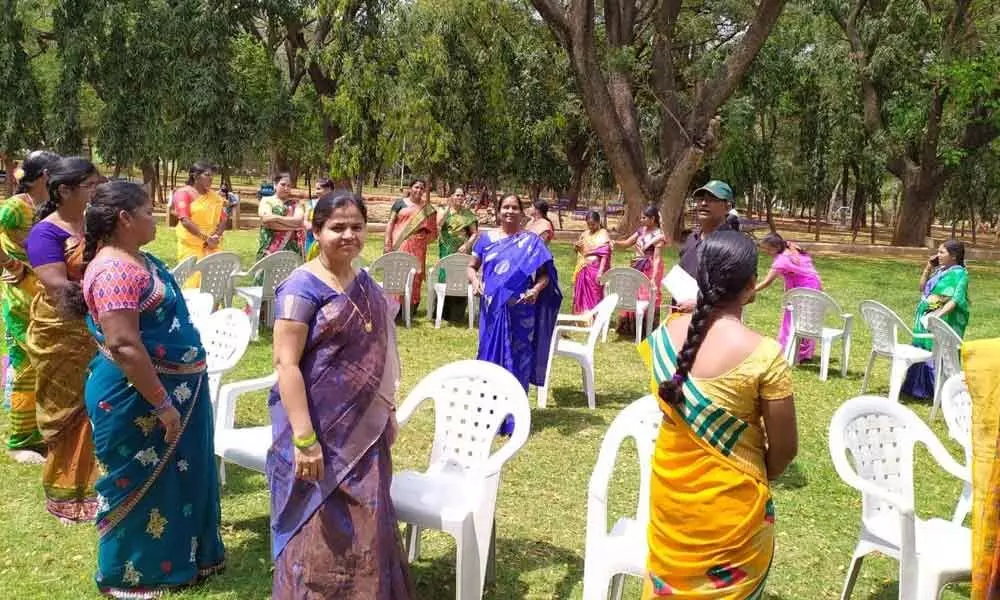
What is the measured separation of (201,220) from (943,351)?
648 centimetres

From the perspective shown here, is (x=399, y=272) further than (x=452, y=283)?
No

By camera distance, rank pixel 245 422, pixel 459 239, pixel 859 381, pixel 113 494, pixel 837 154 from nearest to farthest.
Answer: pixel 113 494 → pixel 245 422 → pixel 859 381 → pixel 459 239 → pixel 837 154

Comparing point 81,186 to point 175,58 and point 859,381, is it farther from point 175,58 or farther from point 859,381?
point 175,58

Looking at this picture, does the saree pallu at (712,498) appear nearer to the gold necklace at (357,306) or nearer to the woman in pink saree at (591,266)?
the gold necklace at (357,306)

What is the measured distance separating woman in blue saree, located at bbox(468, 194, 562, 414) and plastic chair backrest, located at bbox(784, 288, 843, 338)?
328 centimetres

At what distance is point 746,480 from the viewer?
90.8 inches

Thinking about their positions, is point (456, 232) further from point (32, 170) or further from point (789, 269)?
point (32, 170)

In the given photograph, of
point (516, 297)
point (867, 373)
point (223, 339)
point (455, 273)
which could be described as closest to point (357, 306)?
point (223, 339)

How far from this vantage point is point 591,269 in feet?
31.0

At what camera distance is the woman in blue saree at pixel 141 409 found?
9.87 feet

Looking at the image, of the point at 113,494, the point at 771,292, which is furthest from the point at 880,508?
the point at 771,292

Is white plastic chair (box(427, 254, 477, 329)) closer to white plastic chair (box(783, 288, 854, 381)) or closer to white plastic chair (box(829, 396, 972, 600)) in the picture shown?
white plastic chair (box(783, 288, 854, 381))

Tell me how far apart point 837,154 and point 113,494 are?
25.2 m

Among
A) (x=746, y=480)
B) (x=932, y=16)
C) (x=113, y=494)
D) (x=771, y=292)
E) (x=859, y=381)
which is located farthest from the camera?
(x=932, y=16)
